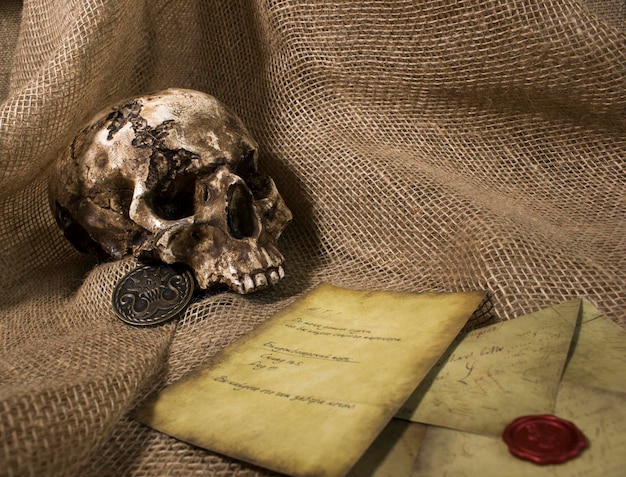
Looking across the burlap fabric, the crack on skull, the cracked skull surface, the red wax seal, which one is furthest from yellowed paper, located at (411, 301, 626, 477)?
the crack on skull

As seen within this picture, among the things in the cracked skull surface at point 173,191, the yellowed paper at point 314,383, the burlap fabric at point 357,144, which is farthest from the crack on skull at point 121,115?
the yellowed paper at point 314,383

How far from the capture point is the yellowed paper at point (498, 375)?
67 cm

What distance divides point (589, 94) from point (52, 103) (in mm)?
1055

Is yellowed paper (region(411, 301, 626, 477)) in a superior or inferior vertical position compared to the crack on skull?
inferior

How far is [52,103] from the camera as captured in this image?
117 cm

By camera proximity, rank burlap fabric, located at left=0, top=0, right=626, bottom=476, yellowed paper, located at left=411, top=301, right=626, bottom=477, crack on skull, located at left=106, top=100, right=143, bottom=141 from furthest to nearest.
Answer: crack on skull, located at left=106, top=100, right=143, bottom=141
burlap fabric, located at left=0, top=0, right=626, bottom=476
yellowed paper, located at left=411, top=301, right=626, bottom=477

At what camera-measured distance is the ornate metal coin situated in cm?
105

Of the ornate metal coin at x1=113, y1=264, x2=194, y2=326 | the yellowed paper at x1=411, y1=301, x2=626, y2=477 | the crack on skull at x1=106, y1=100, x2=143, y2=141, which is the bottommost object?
the ornate metal coin at x1=113, y1=264, x2=194, y2=326

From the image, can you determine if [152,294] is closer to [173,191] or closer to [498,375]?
[173,191]

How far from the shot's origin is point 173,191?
3.64 ft

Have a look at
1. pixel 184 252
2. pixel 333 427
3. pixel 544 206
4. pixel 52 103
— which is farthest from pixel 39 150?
pixel 544 206

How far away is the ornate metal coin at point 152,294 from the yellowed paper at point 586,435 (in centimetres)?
54

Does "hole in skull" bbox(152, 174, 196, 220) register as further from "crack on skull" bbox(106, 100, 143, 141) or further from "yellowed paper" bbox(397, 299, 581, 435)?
"yellowed paper" bbox(397, 299, 581, 435)

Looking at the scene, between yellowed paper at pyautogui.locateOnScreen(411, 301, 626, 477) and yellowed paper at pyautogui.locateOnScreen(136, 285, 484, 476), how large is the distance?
0.22ft
